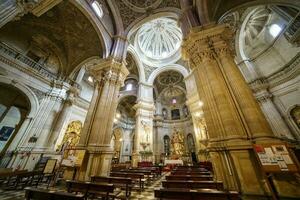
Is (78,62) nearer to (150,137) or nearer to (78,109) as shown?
(78,109)

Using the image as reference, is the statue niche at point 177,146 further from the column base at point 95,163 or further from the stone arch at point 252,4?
the stone arch at point 252,4

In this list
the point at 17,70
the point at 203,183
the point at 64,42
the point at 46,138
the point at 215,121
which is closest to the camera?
the point at 203,183

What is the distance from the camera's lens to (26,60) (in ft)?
29.5

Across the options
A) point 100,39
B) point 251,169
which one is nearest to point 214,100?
point 251,169

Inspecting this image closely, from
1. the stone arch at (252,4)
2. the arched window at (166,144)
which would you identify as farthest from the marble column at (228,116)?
the arched window at (166,144)

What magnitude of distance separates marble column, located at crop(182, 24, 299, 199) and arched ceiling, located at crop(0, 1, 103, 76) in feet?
25.2

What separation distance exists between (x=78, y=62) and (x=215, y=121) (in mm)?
12025

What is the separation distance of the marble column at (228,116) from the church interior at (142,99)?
32 millimetres

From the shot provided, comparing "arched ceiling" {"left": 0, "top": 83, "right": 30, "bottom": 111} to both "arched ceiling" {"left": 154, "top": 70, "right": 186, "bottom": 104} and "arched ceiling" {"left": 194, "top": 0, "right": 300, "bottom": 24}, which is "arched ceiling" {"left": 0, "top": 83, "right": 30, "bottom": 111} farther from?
"arched ceiling" {"left": 154, "top": 70, "right": 186, "bottom": 104}

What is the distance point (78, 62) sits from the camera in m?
11.4

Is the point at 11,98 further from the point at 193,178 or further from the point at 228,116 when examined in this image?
the point at 228,116

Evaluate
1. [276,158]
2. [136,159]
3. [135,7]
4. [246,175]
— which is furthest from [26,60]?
[276,158]

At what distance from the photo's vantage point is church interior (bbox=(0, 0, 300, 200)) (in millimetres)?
3436

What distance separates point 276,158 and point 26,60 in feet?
45.8
